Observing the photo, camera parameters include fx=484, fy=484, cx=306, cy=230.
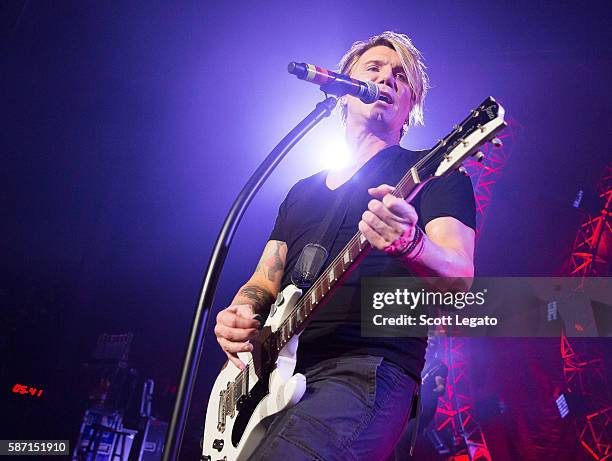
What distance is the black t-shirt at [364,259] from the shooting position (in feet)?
5.27

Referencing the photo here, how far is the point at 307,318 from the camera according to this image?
166cm

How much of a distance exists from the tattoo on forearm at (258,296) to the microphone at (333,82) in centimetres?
91

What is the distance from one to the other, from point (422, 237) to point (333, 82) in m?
0.71

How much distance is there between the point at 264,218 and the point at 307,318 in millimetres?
4577

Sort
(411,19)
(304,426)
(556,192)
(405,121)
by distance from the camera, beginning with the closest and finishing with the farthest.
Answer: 1. (304,426)
2. (405,121)
3. (411,19)
4. (556,192)

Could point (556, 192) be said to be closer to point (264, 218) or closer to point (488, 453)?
point (488, 453)

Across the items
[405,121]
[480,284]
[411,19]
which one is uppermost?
[411,19]

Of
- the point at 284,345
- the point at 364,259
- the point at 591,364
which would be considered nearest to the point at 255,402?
the point at 284,345

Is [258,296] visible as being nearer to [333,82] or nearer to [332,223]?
[332,223]

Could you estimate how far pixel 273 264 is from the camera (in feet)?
7.60

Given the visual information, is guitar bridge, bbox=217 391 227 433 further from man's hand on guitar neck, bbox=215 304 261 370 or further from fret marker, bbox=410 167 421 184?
fret marker, bbox=410 167 421 184

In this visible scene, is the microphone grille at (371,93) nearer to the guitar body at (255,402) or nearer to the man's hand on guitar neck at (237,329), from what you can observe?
the guitar body at (255,402)

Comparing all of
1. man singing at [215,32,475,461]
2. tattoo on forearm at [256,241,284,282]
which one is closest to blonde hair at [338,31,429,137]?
man singing at [215,32,475,461]

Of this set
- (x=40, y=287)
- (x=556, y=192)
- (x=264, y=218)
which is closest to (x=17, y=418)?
(x=40, y=287)
